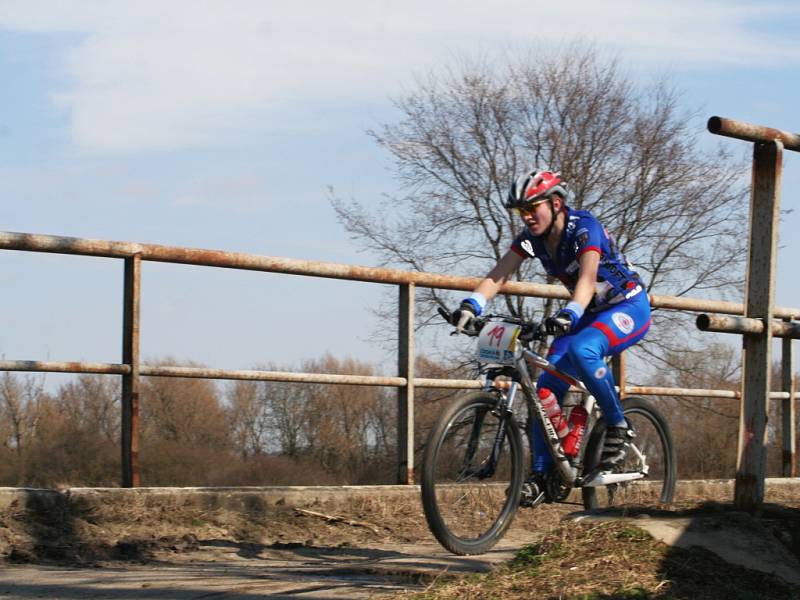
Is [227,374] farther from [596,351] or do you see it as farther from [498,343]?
[596,351]

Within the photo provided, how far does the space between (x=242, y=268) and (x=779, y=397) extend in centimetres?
522

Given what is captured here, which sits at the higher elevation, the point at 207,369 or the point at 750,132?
the point at 750,132

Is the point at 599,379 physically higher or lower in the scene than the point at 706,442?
higher

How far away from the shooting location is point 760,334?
5109 millimetres

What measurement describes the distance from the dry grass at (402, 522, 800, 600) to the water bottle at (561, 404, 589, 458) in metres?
1.37

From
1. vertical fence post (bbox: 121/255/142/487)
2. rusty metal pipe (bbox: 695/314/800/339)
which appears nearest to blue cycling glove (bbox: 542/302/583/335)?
rusty metal pipe (bbox: 695/314/800/339)

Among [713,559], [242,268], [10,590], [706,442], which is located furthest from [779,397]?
[10,590]

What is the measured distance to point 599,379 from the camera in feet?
19.6

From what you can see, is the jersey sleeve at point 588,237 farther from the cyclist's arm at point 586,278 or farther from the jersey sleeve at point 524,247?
the jersey sleeve at point 524,247

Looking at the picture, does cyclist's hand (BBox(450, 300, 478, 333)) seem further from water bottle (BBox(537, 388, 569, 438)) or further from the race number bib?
water bottle (BBox(537, 388, 569, 438))

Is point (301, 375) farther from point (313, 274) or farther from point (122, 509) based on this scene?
point (122, 509)

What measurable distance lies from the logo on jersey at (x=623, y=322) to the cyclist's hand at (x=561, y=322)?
51cm

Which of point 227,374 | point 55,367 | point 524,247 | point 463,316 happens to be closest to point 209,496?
point 227,374

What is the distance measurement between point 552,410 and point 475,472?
1.78 feet
